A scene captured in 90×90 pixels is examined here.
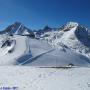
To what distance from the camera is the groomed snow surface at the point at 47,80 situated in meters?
14.2

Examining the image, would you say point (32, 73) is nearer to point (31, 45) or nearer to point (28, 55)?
point (28, 55)

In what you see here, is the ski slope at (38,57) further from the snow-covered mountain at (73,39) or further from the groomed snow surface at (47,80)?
the snow-covered mountain at (73,39)

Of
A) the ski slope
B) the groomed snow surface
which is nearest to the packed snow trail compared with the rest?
the ski slope

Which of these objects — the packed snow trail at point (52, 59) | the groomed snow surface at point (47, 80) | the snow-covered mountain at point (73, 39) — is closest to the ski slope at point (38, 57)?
the packed snow trail at point (52, 59)

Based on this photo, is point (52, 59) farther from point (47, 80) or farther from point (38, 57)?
point (47, 80)

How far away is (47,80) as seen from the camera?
1598 cm

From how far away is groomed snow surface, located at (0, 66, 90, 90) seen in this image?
14.2m

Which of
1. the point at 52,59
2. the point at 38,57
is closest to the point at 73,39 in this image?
the point at 52,59

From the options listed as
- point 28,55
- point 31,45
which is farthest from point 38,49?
point 28,55

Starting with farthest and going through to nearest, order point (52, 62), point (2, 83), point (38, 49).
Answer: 1. point (38, 49)
2. point (52, 62)
3. point (2, 83)

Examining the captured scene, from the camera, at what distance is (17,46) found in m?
39.6

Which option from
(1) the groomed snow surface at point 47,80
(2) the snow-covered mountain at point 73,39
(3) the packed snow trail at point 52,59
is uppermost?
(2) the snow-covered mountain at point 73,39

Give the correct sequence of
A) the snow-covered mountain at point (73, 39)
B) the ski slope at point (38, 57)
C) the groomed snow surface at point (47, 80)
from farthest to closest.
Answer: the snow-covered mountain at point (73, 39) < the ski slope at point (38, 57) < the groomed snow surface at point (47, 80)

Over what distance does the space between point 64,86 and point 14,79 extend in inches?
149
